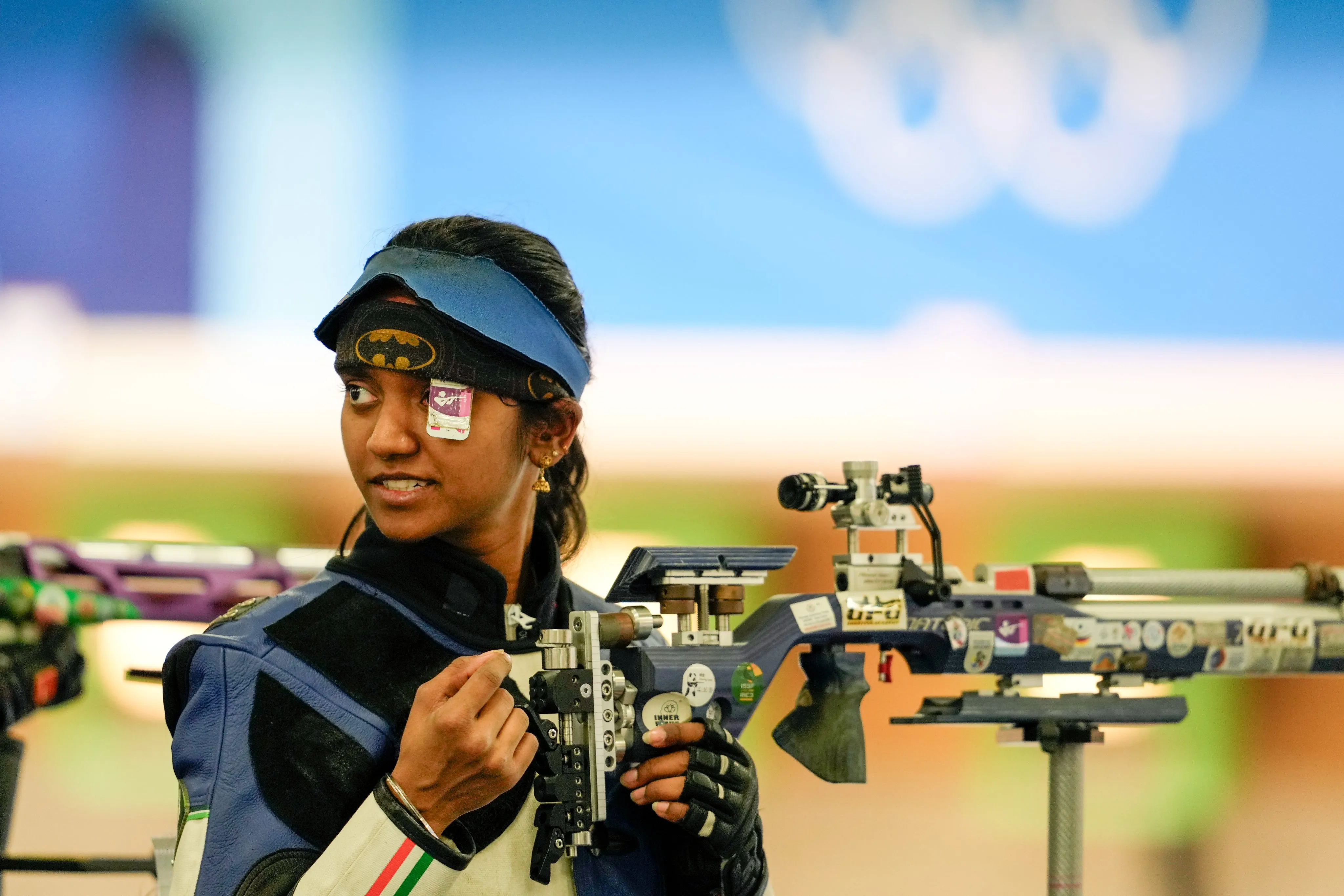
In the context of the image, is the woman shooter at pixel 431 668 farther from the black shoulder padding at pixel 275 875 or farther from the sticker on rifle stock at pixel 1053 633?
the sticker on rifle stock at pixel 1053 633

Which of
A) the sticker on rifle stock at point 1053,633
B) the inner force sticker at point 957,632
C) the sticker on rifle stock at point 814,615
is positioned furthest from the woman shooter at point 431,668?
the sticker on rifle stock at point 1053,633

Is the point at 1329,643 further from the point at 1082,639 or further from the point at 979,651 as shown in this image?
the point at 979,651

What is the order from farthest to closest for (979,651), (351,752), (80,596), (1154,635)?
(80,596), (1154,635), (979,651), (351,752)

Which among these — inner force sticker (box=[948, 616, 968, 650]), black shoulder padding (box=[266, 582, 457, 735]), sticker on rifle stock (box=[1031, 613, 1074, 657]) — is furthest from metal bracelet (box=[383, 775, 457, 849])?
sticker on rifle stock (box=[1031, 613, 1074, 657])

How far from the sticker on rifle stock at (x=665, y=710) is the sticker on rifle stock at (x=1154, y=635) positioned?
2.29ft

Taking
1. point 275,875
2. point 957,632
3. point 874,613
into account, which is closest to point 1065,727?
point 957,632

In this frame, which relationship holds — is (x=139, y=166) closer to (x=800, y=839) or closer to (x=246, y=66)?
(x=246, y=66)

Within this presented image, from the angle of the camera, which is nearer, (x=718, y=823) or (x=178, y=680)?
(x=178, y=680)

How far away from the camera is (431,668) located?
124cm

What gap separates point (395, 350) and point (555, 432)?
0.66 feet

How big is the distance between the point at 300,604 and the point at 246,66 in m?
1.73

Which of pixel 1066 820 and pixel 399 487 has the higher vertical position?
pixel 399 487

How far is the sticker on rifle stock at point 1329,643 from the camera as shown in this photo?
5.92 feet

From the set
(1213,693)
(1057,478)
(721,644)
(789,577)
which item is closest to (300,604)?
(721,644)
